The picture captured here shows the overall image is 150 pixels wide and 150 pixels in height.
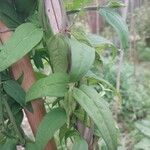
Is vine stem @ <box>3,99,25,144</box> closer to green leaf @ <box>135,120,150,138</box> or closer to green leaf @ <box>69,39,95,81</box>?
green leaf @ <box>69,39,95,81</box>

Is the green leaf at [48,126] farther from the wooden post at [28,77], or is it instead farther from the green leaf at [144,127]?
the green leaf at [144,127]

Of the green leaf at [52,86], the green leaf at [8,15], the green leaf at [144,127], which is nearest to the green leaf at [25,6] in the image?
the green leaf at [8,15]

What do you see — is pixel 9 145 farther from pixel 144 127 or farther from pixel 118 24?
pixel 144 127

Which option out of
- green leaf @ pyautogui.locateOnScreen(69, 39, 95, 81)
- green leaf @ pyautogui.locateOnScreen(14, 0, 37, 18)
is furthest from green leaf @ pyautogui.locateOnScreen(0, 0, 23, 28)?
green leaf @ pyautogui.locateOnScreen(69, 39, 95, 81)

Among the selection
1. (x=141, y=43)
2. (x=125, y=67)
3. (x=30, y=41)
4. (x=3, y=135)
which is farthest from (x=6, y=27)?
(x=141, y=43)

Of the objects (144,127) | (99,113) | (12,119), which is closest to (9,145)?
(12,119)
